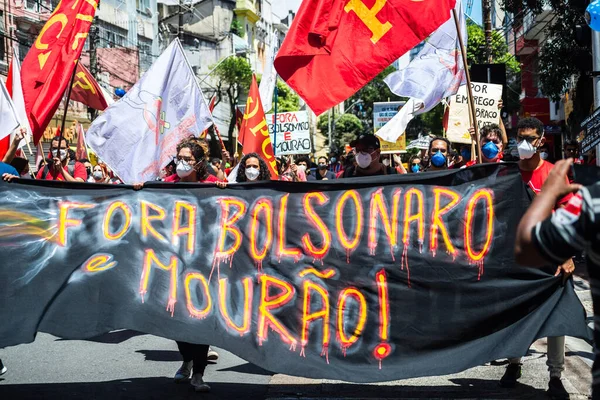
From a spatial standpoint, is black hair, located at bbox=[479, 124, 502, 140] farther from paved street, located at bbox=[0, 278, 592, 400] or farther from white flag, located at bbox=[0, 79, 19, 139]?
white flag, located at bbox=[0, 79, 19, 139]

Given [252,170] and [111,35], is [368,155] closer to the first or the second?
[252,170]

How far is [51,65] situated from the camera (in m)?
8.32

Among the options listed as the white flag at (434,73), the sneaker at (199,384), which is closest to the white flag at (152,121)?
the white flag at (434,73)

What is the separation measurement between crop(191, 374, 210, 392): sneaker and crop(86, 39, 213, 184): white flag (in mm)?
A: 2860

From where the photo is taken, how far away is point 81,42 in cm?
831

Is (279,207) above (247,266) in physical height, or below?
above

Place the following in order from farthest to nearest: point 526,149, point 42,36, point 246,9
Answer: point 246,9 → point 42,36 → point 526,149

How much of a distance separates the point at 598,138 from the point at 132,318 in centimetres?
521

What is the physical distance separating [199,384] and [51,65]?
357cm

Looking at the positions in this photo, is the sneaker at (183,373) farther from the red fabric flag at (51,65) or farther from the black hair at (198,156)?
the red fabric flag at (51,65)

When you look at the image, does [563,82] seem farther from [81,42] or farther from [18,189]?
[18,189]

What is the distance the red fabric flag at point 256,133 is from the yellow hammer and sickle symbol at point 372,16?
18.6 feet

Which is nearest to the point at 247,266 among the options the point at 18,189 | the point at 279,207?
the point at 279,207

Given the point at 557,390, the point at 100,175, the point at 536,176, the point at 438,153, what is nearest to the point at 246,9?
the point at 100,175
